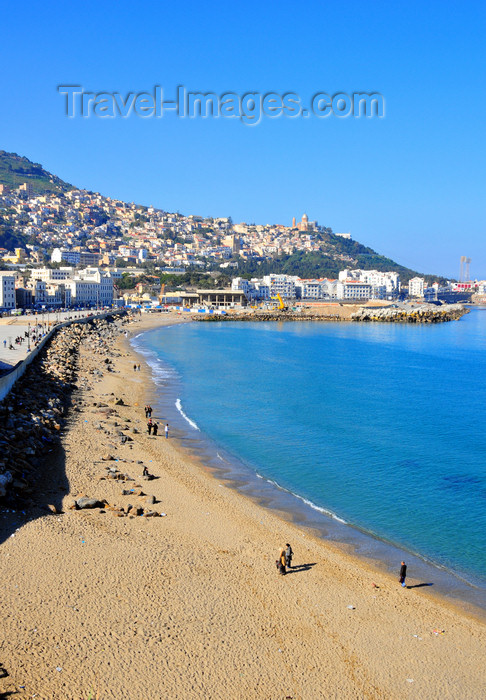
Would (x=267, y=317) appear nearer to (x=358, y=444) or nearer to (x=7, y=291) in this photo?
(x=7, y=291)

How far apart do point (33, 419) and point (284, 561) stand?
8.14m

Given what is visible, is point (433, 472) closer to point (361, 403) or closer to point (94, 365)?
point (361, 403)

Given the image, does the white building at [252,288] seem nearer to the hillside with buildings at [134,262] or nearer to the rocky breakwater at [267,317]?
the hillside with buildings at [134,262]

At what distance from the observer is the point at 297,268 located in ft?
A: 554

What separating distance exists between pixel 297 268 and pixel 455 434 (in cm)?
15402

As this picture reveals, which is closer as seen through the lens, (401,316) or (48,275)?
(48,275)

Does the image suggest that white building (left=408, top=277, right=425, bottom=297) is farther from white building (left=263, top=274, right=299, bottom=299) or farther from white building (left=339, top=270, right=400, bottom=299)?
white building (left=263, top=274, right=299, bottom=299)

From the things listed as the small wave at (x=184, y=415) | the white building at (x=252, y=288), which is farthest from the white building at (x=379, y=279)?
the small wave at (x=184, y=415)

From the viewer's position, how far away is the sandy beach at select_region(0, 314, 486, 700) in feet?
18.9

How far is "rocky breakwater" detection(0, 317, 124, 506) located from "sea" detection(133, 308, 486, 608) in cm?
333

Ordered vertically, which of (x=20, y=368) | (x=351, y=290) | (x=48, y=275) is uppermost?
(x=48, y=275)

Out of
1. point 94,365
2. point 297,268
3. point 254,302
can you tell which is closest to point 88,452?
point 94,365

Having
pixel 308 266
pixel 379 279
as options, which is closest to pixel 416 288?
pixel 379 279

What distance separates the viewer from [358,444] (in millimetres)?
15797
